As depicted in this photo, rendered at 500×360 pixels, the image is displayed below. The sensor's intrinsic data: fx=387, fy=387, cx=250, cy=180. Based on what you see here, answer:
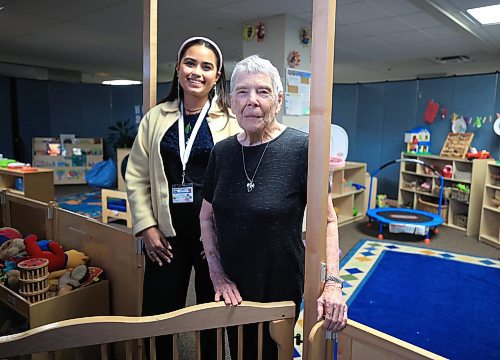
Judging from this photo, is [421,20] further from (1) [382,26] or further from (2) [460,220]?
(2) [460,220]

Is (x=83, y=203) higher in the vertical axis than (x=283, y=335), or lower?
lower

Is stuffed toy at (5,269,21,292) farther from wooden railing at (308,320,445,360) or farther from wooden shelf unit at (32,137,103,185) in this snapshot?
wooden shelf unit at (32,137,103,185)

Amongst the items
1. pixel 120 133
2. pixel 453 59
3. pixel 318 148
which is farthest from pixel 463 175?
pixel 120 133

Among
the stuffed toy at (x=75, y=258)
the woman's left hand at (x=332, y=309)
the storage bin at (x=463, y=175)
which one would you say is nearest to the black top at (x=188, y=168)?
the woman's left hand at (x=332, y=309)

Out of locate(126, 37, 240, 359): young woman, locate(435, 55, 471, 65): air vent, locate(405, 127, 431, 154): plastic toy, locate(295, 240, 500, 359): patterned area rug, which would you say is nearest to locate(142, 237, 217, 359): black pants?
locate(126, 37, 240, 359): young woman

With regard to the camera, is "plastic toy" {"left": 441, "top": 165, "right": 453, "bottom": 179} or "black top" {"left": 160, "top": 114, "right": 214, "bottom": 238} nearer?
"black top" {"left": 160, "top": 114, "right": 214, "bottom": 238}

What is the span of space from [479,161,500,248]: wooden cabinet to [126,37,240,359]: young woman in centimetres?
433

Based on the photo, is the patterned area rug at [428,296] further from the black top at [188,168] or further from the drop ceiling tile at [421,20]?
the drop ceiling tile at [421,20]

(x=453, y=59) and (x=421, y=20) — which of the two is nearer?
(x=421, y=20)

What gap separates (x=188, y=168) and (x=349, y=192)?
14.2 ft

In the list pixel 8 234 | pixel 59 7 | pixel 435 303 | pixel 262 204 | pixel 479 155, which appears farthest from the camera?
pixel 479 155

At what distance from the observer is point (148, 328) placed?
98cm

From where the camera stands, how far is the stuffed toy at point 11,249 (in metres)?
2.26

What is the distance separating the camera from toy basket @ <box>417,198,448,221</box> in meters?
5.47
